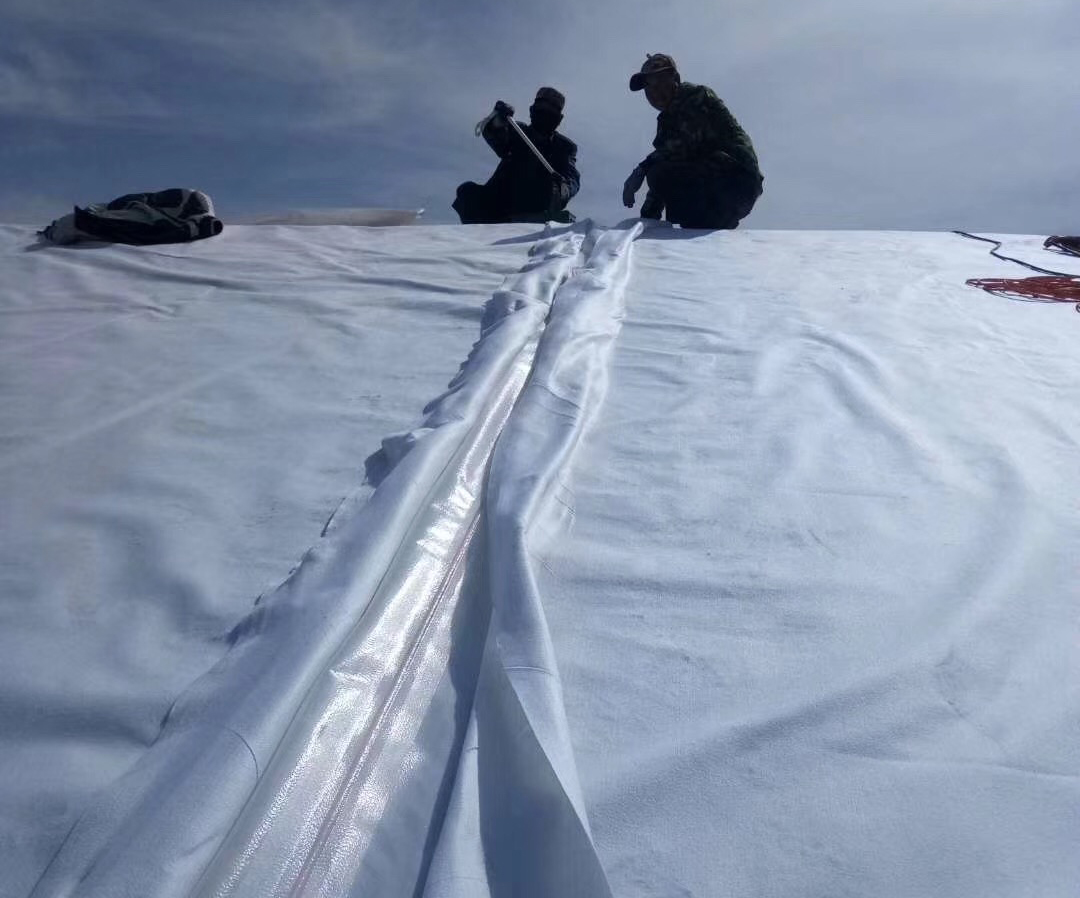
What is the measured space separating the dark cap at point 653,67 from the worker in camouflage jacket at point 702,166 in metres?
0.12

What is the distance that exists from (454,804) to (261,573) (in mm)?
387

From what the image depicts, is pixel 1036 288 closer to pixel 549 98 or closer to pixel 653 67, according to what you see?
pixel 653 67

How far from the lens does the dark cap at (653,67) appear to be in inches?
128

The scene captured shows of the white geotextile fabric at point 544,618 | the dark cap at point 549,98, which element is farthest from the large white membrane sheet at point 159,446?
the dark cap at point 549,98

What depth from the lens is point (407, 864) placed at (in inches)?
23.7

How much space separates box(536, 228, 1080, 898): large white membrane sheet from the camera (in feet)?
2.05

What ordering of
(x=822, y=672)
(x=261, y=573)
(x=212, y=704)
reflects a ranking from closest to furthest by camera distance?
(x=212, y=704)
(x=822, y=672)
(x=261, y=573)

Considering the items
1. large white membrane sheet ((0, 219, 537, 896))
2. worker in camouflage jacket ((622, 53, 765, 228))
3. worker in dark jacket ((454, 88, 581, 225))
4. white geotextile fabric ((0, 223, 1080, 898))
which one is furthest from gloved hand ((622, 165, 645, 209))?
white geotextile fabric ((0, 223, 1080, 898))

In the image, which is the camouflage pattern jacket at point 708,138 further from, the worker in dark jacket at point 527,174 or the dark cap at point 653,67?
the worker in dark jacket at point 527,174

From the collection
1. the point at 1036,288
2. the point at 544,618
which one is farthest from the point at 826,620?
the point at 1036,288

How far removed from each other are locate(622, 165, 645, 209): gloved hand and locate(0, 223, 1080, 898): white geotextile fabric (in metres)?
1.80

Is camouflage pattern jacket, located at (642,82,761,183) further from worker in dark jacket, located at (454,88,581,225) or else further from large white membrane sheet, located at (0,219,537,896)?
large white membrane sheet, located at (0,219,537,896)

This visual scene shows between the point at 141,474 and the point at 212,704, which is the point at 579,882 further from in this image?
the point at 141,474

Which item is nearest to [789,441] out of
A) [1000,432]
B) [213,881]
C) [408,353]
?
[1000,432]
